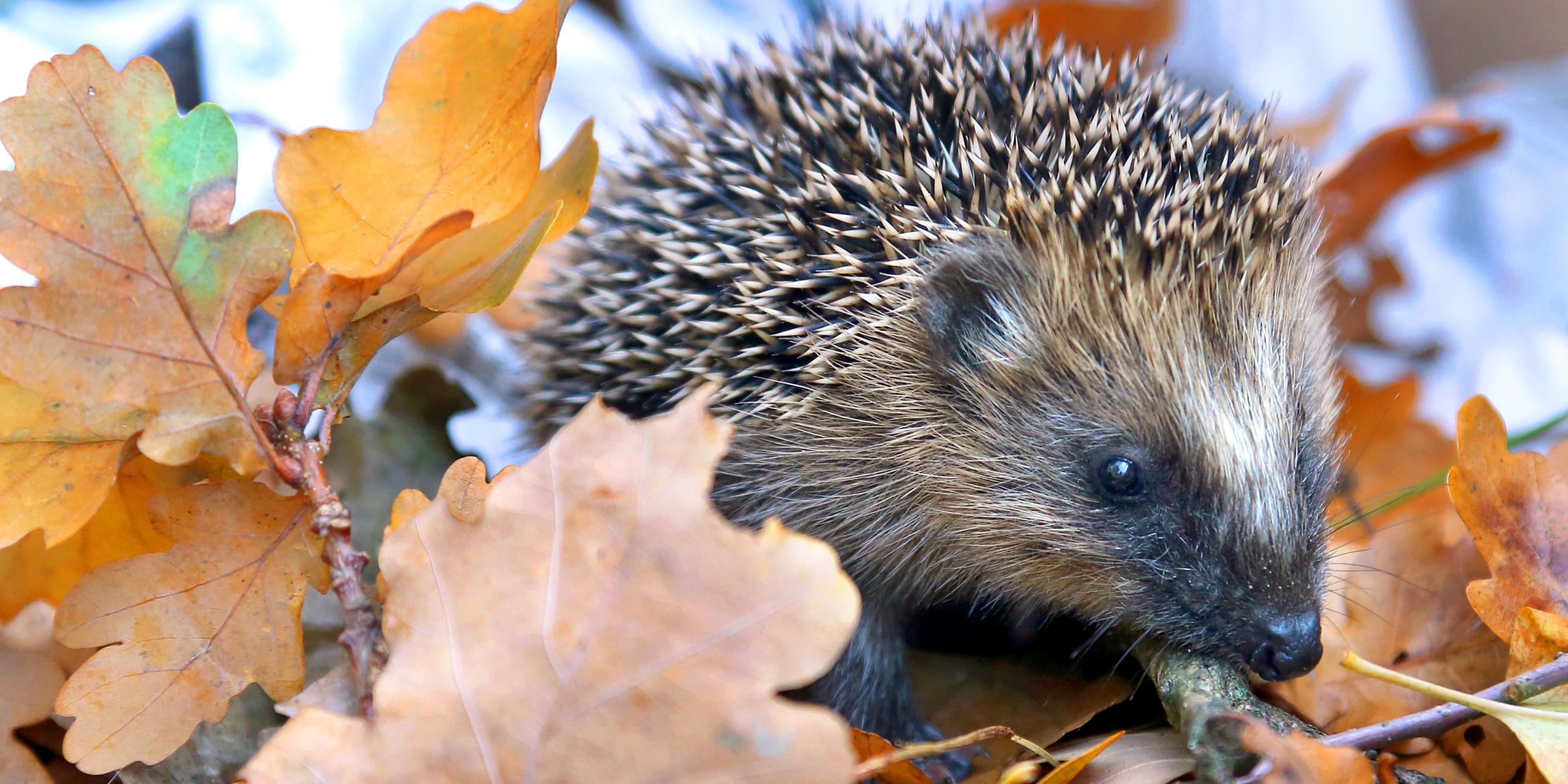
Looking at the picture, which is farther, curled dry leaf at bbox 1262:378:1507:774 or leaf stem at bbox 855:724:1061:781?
curled dry leaf at bbox 1262:378:1507:774

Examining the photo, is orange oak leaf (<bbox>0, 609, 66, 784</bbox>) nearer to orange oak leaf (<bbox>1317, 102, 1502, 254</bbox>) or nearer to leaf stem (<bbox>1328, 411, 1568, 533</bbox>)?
leaf stem (<bbox>1328, 411, 1568, 533</bbox>)

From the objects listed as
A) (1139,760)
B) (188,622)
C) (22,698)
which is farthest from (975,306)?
(22,698)

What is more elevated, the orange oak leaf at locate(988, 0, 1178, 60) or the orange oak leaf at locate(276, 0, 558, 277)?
the orange oak leaf at locate(988, 0, 1178, 60)

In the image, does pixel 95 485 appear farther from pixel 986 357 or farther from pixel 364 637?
pixel 986 357

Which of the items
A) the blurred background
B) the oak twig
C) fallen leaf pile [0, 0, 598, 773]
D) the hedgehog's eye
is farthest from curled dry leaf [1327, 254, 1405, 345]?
the oak twig

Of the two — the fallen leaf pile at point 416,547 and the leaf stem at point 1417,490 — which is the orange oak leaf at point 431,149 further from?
the leaf stem at point 1417,490

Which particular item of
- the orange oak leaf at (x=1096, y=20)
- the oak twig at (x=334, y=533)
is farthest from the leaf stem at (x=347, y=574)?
the orange oak leaf at (x=1096, y=20)

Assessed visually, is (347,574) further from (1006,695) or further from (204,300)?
(1006,695)
